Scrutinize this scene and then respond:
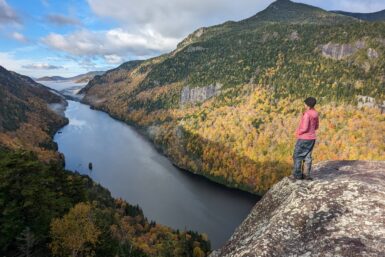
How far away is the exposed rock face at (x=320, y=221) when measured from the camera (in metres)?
16.2

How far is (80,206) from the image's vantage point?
182 ft

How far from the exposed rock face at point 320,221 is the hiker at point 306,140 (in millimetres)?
939

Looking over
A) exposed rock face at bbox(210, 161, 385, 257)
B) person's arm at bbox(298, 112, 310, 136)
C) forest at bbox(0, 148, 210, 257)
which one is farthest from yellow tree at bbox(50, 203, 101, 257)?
person's arm at bbox(298, 112, 310, 136)

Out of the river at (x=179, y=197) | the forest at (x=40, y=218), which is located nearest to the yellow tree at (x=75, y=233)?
the forest at (x=40, y=218)

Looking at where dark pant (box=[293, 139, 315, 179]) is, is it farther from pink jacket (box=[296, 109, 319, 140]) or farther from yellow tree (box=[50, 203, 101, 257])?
yellow tree (box=[50, 203, 101, 257])

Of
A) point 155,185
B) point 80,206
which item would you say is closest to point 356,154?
point 155,185

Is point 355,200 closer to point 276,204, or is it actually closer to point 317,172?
point 276,204

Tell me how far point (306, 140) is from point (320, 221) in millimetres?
6298

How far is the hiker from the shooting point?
73.6ft

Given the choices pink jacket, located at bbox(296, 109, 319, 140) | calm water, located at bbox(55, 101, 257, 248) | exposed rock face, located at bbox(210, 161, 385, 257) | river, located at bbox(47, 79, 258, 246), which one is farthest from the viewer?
calm water, located at bbox(55, 101, 257, 248)

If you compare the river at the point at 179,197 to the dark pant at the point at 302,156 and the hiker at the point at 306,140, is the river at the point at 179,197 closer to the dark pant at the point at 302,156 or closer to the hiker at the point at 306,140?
the dark pant at the point at 302,156

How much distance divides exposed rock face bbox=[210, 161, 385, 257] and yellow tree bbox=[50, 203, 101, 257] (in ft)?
109

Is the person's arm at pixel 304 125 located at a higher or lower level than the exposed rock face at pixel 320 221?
higher

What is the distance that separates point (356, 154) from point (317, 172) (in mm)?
183537
